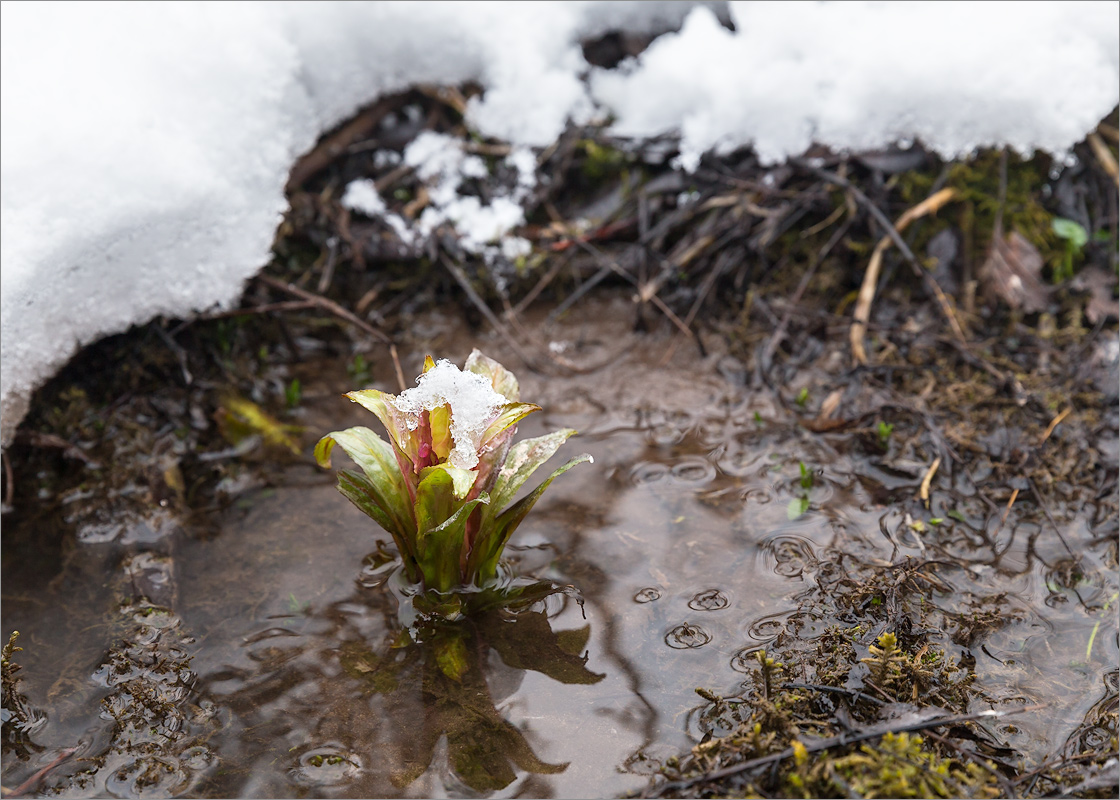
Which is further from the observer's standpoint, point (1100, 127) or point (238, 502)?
point (1100, 127)

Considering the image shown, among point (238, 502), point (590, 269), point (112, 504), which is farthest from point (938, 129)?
point (112, 504)

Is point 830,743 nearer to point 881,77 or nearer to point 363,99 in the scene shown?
point 881,77

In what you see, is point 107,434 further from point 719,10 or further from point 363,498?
point 719,10

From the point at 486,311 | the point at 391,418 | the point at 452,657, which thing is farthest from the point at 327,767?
the point at 486,311

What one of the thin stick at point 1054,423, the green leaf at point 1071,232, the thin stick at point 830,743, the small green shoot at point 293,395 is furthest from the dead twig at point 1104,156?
the small green shoot at point 293,395

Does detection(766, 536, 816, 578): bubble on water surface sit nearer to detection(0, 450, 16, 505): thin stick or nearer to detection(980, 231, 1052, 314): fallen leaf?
detection(980, 231, 1052, 314): fallen leaf

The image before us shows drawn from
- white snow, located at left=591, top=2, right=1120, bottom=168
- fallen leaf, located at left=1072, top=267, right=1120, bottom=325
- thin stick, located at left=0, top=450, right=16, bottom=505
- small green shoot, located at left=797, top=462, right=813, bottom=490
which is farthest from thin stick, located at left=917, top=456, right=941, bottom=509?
thin stick, located at left=0, top=450, right=16, bottom=505

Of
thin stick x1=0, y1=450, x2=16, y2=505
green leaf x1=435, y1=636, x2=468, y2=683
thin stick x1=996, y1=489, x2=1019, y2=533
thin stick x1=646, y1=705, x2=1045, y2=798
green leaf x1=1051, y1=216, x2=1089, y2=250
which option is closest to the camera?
thin stick x1=646, y1=705, x2=1045, y2=798
